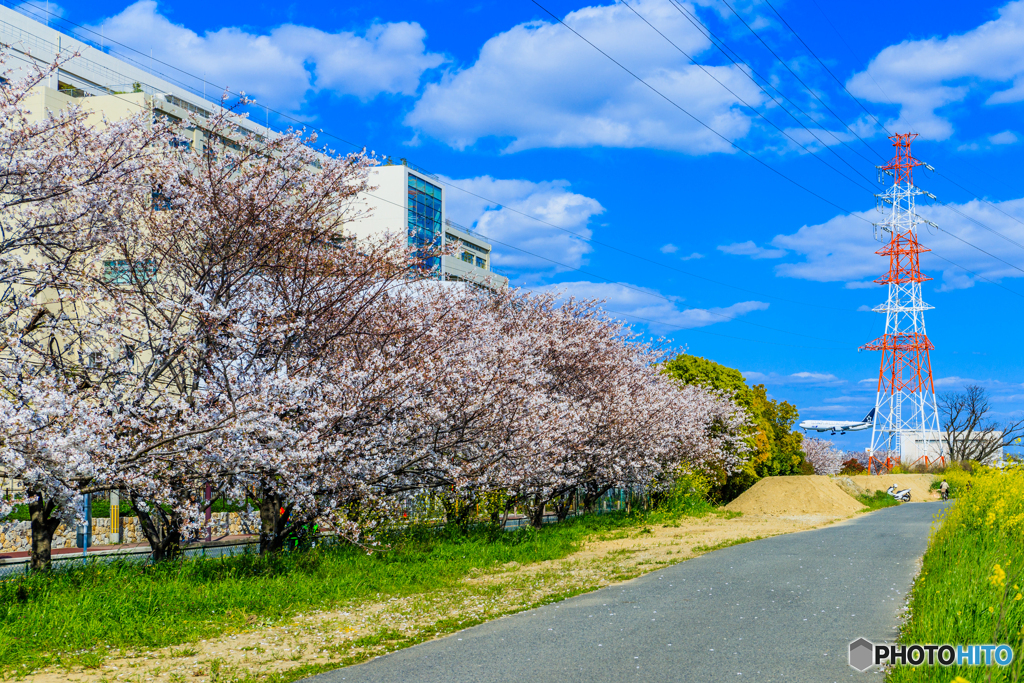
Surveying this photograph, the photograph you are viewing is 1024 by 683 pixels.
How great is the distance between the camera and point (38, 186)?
33.3 ft

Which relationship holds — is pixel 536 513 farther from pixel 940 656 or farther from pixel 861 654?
pixel 940 656

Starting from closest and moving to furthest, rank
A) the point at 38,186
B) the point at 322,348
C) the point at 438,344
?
1. the point at 38,186
2. the point at 322,348
3. the point at 438,344

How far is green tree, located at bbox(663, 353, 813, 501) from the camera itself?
37125 millimetres

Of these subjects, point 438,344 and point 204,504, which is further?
point 438,344

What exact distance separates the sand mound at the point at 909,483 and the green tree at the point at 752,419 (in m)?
6.12

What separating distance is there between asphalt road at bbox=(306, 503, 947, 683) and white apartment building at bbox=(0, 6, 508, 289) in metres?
16.7

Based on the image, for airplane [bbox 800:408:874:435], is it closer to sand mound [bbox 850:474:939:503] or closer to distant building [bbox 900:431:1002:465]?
distant building [bbox 900:431:1002:465]

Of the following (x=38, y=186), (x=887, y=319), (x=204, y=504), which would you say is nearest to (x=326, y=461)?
(x=204, y=504)

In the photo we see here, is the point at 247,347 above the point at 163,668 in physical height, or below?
above

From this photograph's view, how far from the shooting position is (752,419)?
38.2m

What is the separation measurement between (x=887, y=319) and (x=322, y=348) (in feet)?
158

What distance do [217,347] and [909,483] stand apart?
4924 centimetres

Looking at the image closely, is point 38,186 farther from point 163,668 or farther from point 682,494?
point 682,494

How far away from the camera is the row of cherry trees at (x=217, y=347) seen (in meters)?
10.3
